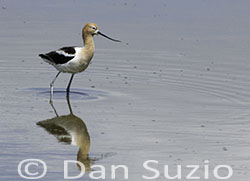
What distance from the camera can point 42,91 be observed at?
42.2 ft

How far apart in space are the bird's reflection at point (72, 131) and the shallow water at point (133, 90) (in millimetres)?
15

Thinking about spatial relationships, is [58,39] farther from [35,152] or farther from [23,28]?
[35,152]

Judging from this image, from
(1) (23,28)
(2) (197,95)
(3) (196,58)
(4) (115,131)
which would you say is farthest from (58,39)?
(4) (115,131)

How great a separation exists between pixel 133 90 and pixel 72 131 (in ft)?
7.86

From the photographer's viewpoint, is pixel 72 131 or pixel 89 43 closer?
pixel 72 131

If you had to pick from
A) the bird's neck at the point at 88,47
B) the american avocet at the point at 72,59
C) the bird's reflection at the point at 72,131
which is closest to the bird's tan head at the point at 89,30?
the bird's neck at the point at 88,47

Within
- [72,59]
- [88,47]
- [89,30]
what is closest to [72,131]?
[72,59]

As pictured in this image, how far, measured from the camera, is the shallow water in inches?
380

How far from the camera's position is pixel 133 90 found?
12.9 metres

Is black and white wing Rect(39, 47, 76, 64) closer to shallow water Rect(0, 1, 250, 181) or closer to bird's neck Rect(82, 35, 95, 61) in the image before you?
bird's neck Rect(82, 35, 95, 61)

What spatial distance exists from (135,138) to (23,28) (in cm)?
772

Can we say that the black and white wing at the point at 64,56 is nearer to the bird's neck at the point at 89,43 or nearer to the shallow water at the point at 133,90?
the bird's neck at the point at 89,43

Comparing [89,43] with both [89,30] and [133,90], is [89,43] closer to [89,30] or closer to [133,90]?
[89,30]

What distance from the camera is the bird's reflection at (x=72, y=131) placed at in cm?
954
